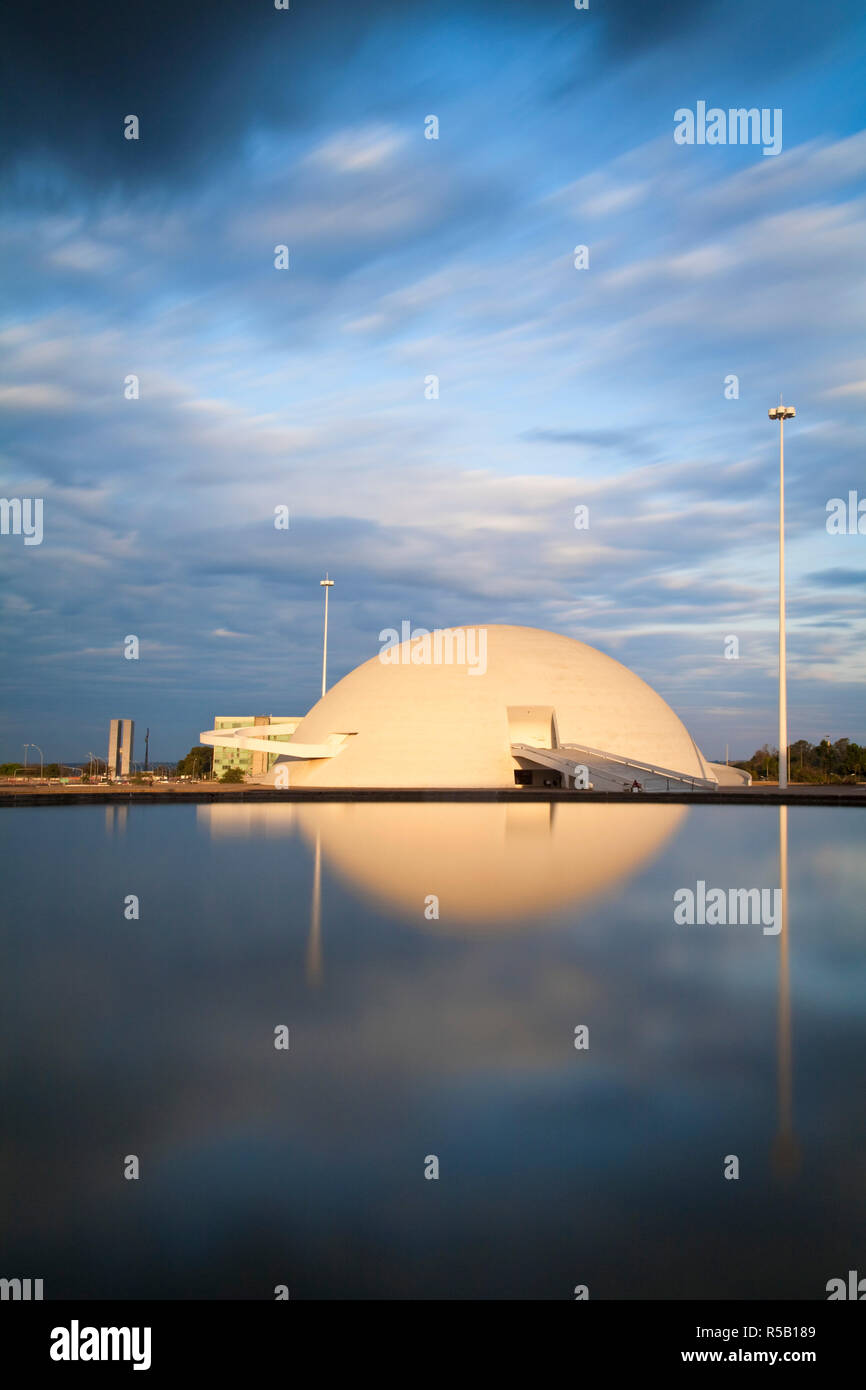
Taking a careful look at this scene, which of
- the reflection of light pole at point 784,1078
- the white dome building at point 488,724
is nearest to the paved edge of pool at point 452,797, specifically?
the white dome building at point 488,724

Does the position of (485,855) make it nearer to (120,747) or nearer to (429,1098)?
(429,1098)

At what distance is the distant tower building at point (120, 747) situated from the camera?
60.5m

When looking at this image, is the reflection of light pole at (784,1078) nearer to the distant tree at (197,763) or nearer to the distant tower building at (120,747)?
the distant tower building at (120,747)

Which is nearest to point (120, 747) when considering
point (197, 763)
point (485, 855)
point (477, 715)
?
point (197, 763)

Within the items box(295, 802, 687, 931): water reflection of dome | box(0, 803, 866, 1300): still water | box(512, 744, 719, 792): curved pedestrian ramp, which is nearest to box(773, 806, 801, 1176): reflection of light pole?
box(0, 803, 866, 1300): still water

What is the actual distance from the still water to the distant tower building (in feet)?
182

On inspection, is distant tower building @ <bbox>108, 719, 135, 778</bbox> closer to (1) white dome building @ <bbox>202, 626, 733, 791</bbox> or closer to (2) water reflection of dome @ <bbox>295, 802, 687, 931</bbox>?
(1) white dome building @ <bbox>202, 626, 733, 791</bbox>

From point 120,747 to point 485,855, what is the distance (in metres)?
54.4

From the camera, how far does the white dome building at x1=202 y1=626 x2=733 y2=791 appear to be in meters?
31.1

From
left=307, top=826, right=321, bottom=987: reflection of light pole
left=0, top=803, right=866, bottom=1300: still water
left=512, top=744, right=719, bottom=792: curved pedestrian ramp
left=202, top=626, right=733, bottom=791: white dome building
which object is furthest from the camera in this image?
left=202, top=626, right=733, bottom=791: white dome building

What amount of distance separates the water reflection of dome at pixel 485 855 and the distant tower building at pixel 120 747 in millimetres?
43477
